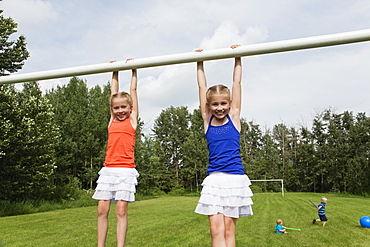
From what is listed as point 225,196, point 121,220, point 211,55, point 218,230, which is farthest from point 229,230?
point 211,55

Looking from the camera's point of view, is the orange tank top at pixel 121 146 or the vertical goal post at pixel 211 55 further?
the orange tank top at pixel 121 146

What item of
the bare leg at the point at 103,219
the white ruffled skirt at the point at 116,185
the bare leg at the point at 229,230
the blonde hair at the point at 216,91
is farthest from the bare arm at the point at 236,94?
the bare leg at the point at 103,219

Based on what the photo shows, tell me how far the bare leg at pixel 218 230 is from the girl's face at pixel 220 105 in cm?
101

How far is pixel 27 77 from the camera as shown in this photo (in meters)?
Answer: 4.11

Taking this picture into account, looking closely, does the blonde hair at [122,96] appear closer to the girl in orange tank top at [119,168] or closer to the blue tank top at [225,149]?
the girl in orange tank top at [119,168]

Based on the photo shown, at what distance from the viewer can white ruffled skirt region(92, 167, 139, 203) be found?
11.9ft

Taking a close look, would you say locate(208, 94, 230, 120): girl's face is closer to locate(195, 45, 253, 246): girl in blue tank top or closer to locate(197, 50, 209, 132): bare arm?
locate(195, 45, 253, 246): girl in blue tank top

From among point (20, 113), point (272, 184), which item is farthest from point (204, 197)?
point (272, 184)

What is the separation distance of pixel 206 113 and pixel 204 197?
2.95ft

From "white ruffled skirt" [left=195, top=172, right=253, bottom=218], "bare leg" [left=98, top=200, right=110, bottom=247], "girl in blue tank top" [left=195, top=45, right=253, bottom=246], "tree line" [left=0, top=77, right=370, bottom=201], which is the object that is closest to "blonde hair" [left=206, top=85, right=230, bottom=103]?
"girl in blue tank top" [left=195, top=45, right=253, bottom=246]

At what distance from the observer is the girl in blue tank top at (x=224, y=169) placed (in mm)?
3146

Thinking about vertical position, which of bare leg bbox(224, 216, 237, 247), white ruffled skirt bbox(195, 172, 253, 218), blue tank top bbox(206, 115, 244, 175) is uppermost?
blue tank top bbox(206, 115, 244, 175)

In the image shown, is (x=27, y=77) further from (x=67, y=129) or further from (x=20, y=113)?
(x=67, y=129)

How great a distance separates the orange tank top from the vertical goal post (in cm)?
70
